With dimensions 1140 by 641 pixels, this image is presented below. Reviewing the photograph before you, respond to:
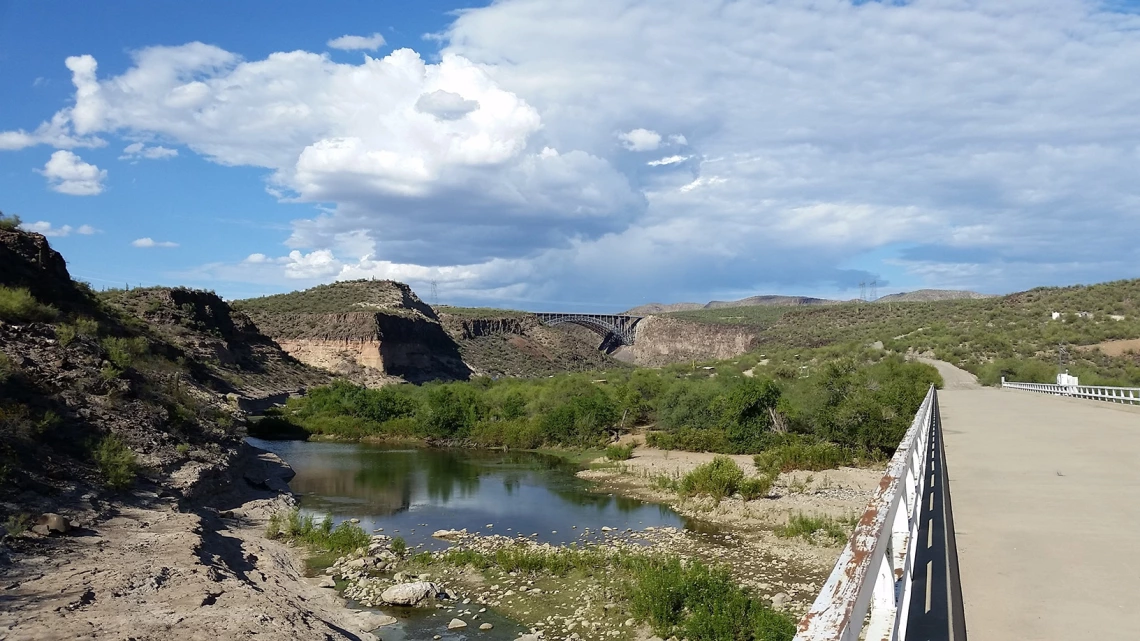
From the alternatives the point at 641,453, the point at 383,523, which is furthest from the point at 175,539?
the point at 641,453

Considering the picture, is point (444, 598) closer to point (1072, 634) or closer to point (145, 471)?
point (145, 471)

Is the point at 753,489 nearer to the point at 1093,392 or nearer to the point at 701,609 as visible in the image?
the point at 701,609

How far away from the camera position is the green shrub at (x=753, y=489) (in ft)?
80.7

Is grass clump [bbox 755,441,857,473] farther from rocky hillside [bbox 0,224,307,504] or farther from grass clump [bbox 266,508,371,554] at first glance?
rocky hillside [bbox 0,224,307,504]

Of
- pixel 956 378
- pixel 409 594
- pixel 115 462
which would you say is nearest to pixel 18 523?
pixel 115 462

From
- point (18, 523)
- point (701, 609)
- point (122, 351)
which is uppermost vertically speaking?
point (122, 351)

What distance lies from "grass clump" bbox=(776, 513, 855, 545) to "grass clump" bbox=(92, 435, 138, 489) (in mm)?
17350

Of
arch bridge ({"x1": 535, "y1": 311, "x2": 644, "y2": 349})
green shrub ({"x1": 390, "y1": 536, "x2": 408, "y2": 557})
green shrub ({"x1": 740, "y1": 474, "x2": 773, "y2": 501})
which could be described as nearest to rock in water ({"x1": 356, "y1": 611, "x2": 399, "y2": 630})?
green shrub ({"x1": 390, "y1": 536, "x2": 408, "y2": 557})

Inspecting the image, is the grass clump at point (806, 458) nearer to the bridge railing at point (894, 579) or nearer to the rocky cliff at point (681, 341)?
the bridge railing at point (894, 579)

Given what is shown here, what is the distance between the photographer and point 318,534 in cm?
1966

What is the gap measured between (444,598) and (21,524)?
823cm

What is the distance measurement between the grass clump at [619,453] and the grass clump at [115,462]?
22433 millimetres

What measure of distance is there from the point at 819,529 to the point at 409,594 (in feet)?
37.5

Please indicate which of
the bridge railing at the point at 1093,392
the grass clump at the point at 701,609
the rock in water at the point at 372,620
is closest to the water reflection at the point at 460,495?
the rock in water at the point at 372,620
